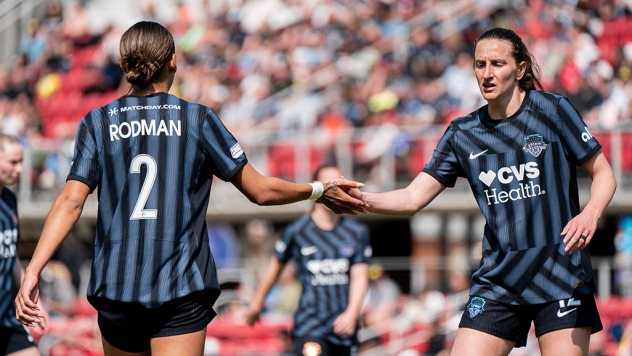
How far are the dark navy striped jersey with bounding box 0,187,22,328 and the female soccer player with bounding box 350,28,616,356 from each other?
339 cm

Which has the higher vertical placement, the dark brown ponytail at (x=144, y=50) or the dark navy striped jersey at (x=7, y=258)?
the dark brown ponytail at (x=144, y=50)

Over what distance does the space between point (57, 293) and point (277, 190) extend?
9.74 m

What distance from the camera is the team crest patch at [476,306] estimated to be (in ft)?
13.2

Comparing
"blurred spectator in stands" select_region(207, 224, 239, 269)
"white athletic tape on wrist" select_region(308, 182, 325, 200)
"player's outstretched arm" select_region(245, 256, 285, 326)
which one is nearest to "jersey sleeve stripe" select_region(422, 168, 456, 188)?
"white athletic tape on wrist" select_region(308, 182, 325, 200)

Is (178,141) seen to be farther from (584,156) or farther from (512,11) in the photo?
(512,11)

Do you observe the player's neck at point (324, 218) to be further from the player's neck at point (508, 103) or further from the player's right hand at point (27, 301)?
the player's right hand at point (27, 301)

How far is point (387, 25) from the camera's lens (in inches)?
680

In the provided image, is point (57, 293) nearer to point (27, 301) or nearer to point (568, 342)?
point (27, 301)

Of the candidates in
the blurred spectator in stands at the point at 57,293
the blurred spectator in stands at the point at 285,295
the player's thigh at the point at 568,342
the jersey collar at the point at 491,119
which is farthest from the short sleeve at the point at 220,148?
the blurred spectator in stands at the point at 57,293

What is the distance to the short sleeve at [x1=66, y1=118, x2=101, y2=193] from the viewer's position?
11.5 feet

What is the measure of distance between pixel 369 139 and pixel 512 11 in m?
5.62

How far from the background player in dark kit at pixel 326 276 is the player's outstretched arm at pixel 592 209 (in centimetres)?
285

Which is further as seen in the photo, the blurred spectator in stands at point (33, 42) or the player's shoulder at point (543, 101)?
the blurred spectator in stands at point (33, 42)

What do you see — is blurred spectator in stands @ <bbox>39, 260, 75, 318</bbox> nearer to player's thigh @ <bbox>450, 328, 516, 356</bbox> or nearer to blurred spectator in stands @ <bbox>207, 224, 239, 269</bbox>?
blurred spectator in stands @ <bbox>207, 224, 239, 269</bbox>
